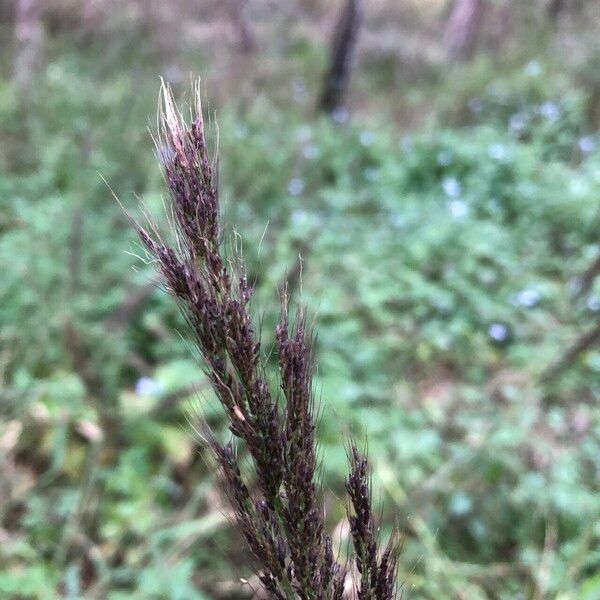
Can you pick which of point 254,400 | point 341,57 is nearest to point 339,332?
point 254,400

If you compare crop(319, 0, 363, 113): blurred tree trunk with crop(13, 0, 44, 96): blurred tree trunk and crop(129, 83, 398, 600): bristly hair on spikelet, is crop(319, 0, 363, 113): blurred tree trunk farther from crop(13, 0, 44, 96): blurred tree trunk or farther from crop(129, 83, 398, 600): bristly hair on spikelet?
crop(129, 83, 398, 600): bristly hair on spikelet

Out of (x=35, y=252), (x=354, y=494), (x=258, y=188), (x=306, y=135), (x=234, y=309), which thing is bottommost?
(x=354, y=494)

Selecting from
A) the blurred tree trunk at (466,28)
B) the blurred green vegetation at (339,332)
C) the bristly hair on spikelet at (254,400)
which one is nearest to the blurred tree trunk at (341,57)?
the blurred green vegetation at (339,332)

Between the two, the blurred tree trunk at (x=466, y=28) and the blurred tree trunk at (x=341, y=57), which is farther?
the blurred tree trunk at (x=466, y=28)

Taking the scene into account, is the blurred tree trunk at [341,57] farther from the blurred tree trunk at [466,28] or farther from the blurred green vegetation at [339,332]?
the blurred tree trunk at [466,28]

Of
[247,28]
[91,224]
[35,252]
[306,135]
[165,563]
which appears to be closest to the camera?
[165,563]

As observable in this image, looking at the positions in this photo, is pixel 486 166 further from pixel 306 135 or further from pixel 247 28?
pixel 247 28

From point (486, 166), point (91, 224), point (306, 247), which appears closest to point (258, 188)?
point (306, 247)
